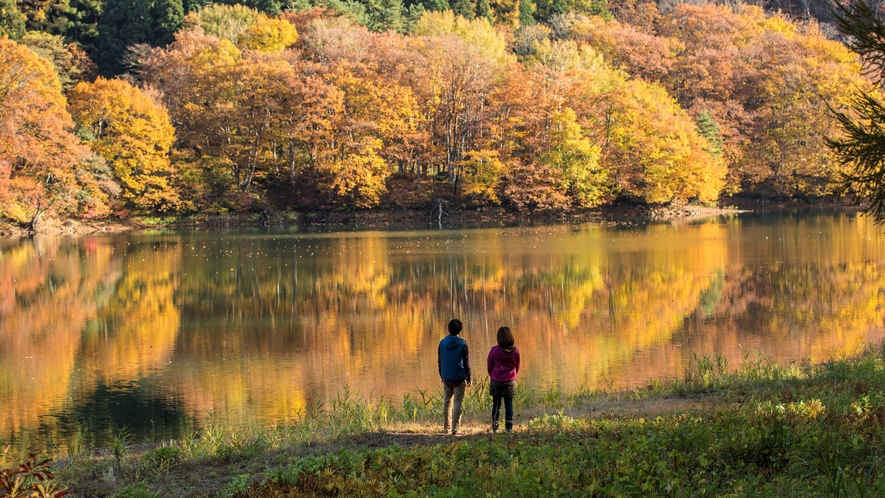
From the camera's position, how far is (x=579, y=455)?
7375 millimetres

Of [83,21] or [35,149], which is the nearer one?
[35,149]

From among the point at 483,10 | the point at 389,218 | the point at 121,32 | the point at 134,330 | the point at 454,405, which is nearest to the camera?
the point at 454,405

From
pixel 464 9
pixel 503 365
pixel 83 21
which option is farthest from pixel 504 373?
pixel 464 9

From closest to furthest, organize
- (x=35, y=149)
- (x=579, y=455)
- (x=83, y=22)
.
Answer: (x=579, y=455)
(x=35, y=149)
(x=83, y=22)

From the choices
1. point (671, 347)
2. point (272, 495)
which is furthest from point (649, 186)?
point (272, 495)

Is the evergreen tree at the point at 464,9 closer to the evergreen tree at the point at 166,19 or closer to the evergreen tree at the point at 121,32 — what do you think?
the evergreen tree at the point at 166,19

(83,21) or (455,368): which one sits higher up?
(83,21)

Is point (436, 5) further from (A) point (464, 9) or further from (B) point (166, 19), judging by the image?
(B) point (166, 19)

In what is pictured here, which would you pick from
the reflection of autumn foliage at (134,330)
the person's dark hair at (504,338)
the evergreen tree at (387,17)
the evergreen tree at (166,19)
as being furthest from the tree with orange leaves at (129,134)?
the person's dark hair at (504,338)

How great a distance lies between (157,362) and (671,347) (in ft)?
35.7

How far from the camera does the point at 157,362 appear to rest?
58.3 feet

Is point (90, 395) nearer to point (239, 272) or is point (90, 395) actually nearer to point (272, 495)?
point (272, 495)

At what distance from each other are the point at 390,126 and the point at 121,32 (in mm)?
37602

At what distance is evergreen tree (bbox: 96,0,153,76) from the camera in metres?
83.2
